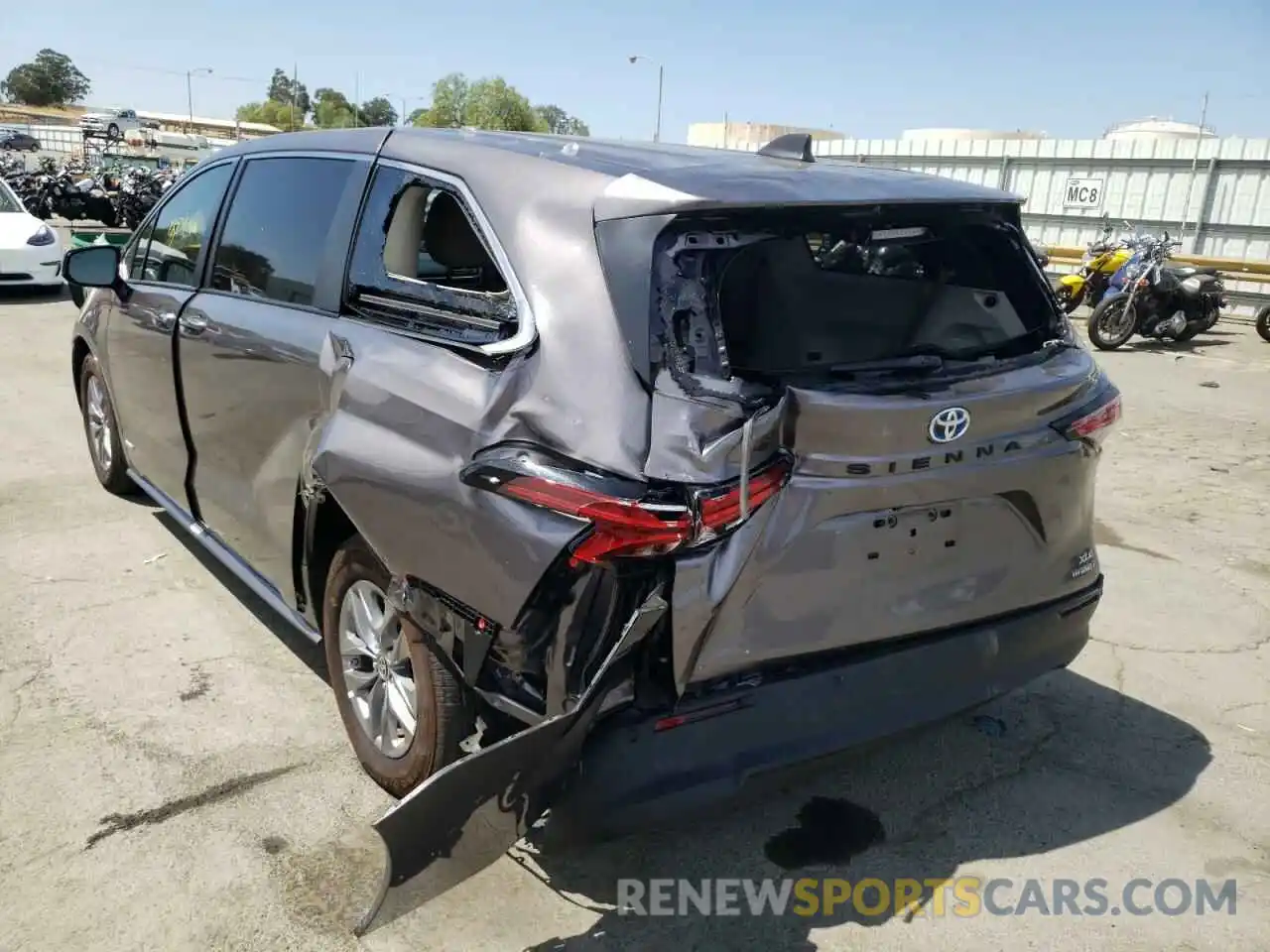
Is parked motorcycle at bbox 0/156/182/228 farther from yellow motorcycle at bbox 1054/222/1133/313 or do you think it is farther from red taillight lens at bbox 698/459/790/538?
red taillight lens at bbox 698/459/790/538

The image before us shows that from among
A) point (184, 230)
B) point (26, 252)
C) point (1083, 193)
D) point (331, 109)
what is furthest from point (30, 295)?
point (331, 109)

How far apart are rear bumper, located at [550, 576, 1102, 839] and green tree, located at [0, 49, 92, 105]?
5712 inches

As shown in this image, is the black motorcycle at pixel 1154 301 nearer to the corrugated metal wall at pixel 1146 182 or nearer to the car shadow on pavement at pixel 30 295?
the corrugated metal wall at pixel 1146 182

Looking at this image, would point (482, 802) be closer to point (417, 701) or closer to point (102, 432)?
point (417, 701)

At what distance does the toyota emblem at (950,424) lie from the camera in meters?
2.42

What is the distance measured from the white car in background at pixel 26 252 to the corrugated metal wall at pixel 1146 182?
1242cm

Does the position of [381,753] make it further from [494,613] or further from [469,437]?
[469,437]

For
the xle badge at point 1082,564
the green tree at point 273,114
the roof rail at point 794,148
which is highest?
the green tree at point 273,114

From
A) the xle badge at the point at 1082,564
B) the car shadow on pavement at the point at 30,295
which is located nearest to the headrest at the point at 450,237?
the xle badge at the point at 1082,564

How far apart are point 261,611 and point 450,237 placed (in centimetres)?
219

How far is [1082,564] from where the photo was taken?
3031 millimetres

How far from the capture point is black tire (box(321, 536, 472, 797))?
8.62 feet

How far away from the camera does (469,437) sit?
240 centimetres

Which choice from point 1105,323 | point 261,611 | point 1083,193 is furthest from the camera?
point 1083,193
